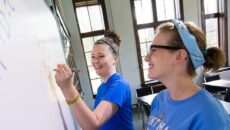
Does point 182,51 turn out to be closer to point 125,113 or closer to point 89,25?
point 125,113

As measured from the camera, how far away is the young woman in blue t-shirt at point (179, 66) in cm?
82

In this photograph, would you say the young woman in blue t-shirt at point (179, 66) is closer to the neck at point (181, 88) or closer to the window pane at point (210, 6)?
the neck at point (181, 88)

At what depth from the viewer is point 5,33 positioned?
383 mm

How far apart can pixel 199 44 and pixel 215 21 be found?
4918mm

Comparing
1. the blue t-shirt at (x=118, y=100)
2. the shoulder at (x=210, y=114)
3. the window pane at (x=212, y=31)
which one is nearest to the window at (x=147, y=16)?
the window pane at (x=212, y=31)

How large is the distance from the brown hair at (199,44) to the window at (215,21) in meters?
Answer: 4.42

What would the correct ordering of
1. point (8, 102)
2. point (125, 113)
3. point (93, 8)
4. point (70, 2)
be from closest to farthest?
point (8, 102) < point (125, 113) < point (70, 2) < point (93, 8)

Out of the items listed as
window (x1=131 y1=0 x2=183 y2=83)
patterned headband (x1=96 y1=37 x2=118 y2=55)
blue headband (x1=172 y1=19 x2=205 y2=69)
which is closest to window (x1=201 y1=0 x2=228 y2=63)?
window (x1=131 y1=0 x2=183 y2=83)

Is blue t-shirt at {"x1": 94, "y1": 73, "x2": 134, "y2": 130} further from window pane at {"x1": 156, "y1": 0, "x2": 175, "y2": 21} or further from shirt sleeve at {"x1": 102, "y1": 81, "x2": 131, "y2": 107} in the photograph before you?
window pane at {"x1": 156, "y1": 0, "x2": 175, "y2": 21}

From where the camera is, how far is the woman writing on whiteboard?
84 centimetres

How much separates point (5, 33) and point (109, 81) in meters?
0.84

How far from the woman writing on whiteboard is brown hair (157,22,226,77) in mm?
376

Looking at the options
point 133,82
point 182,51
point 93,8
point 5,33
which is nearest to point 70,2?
point 93,8

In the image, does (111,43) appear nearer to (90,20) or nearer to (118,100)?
(118,100)
